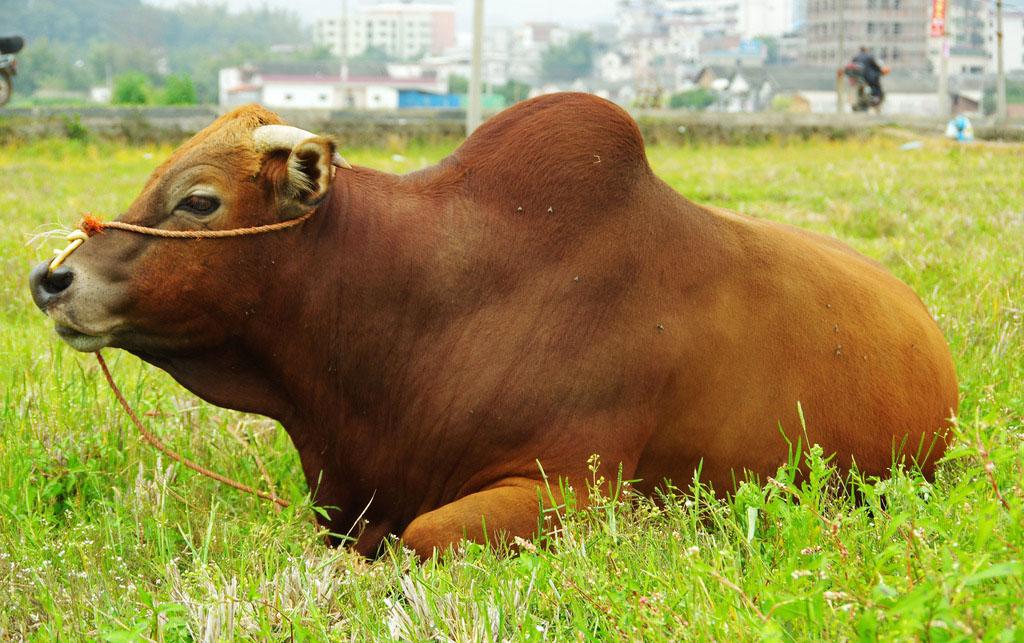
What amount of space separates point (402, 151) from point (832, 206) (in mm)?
12041

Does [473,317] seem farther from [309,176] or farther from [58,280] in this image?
[58,280]

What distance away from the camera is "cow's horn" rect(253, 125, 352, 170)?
4.09 metres

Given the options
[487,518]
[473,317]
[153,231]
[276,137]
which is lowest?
[487,518]

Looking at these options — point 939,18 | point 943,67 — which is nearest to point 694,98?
point 939,18

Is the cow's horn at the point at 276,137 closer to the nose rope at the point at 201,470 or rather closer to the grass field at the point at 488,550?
the nose rope at the point at 201,470

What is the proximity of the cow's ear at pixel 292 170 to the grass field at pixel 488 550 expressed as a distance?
3.36 feet

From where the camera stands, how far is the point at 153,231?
13.4 feet

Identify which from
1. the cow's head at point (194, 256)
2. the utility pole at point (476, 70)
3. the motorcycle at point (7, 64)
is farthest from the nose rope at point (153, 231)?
the motorcycle at point (7, 64)

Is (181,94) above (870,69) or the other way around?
the other way around

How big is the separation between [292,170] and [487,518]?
1265 millimetres

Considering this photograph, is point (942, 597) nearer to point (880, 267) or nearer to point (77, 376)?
point (880, 267)

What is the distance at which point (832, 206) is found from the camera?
11.0 m

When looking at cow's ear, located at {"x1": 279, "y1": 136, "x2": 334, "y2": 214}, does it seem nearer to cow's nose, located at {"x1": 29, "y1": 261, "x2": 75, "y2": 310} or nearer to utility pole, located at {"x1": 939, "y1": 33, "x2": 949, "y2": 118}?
cow's nose, located at {"x1": 29, "y1": 261, "x2": 75, "y2": 310}

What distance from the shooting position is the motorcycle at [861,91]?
3109 cm
